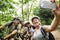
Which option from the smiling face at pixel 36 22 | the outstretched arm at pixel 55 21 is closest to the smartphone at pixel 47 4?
the outstretched arm at pixel 55 21

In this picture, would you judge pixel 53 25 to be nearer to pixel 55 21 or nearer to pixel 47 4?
pixel 55 21

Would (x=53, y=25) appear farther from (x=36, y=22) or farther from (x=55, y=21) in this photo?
(x=36, y=22)

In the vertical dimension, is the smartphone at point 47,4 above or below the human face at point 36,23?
above

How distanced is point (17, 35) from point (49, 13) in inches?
17.5

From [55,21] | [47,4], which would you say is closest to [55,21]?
[55,21]

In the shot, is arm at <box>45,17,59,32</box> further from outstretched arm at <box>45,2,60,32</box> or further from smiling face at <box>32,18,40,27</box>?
smiling face at <box>32,18,40,27</box>

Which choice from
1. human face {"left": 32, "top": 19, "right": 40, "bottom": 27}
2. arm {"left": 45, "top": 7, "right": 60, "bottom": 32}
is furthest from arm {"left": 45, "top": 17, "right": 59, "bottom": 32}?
human face {"left": 32, "top": 19, "right": 40, "bottom": 27}

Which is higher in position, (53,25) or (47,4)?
(47,4)

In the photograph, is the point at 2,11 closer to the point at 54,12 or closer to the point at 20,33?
the point at 20,33

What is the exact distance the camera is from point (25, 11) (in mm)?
1878

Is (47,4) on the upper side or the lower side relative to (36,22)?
upper

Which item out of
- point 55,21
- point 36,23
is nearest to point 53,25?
point 55,21

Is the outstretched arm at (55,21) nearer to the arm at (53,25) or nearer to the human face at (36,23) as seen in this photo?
the arm at (53,25)

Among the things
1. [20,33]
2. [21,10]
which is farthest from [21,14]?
[20,33]
